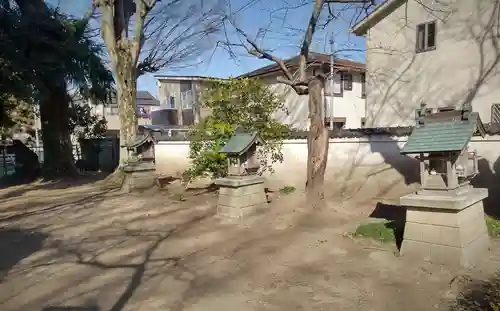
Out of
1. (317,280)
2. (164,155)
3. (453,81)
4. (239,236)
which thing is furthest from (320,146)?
(164,155)

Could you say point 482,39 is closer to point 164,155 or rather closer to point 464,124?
point 464,124

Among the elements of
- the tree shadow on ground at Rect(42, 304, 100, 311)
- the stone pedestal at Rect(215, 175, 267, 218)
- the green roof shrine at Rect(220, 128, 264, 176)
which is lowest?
the tree shadow on ground at Rect(42, 304, 100, 311)

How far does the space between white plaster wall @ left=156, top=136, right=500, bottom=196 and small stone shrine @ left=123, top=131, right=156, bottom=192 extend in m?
4.16

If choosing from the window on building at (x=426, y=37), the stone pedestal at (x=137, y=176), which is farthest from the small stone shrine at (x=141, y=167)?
the window on building at (x=426, y=37)

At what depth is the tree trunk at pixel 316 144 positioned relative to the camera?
8.38 m

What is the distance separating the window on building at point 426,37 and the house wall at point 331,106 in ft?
25.1

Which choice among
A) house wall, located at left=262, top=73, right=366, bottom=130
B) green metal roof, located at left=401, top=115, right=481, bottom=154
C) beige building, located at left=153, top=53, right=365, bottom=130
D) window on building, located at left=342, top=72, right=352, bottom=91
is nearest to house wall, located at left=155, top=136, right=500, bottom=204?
green metal roof, located at left=401, top=115, right=481, bottom=154

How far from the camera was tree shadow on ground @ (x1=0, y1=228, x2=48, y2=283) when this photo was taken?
5.82 metres

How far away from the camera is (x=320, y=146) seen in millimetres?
8375

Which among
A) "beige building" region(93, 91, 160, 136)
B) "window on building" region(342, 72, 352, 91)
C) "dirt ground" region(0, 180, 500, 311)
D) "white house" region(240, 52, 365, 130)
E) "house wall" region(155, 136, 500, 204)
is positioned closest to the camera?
"dirt ground" region(0, 180, 500, 311)

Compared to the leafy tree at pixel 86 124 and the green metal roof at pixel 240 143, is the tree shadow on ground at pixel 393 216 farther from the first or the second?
the leafy tree at pixel 86 124

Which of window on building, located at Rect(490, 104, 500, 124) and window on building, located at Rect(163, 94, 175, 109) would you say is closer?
window on building, located at Rect(490, 104, 500, 124)

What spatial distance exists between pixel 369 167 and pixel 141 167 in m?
7.31

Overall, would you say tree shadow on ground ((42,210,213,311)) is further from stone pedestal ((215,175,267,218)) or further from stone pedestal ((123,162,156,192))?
stone pedestal ((123,162,156,192))
